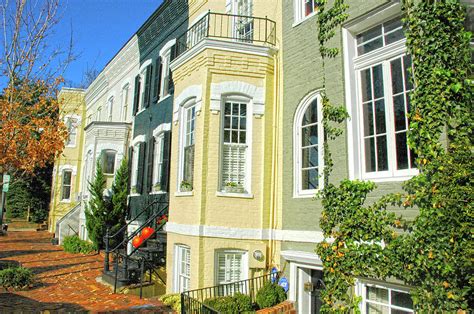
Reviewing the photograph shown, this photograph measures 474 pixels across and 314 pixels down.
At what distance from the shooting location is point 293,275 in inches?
330

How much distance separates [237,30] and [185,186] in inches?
203

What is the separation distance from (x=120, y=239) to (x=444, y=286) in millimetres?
13885

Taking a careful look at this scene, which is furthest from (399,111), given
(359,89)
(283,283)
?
(283,283)

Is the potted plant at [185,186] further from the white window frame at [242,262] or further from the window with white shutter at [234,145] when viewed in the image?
the white window frame at [242,262]

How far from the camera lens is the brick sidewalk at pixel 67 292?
9.25m

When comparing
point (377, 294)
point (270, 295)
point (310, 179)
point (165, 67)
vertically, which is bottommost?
point (270, 295)

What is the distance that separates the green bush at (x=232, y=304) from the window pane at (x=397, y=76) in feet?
15.9

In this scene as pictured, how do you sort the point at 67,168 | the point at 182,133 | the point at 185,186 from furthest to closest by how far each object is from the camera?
the point at 67,168 < the point at 182,133 < the point at 185,186

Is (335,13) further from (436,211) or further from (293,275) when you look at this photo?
(293,275)

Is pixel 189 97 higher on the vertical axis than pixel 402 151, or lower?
higher

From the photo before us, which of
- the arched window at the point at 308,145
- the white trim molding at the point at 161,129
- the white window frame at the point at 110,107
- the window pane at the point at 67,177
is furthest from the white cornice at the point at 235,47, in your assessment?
the window pane at the point at 67,177

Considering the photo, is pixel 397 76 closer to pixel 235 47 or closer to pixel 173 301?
pixel 235 47

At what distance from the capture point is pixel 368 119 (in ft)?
23.6

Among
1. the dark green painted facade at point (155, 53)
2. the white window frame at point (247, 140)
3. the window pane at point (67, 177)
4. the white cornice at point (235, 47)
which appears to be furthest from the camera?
the window pane at point (67, 177)
